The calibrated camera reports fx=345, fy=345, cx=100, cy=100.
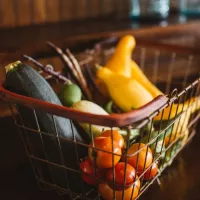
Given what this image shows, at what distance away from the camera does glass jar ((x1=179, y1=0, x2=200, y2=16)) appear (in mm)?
1428

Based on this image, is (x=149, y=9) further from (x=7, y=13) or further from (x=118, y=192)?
(x=118, y=192)

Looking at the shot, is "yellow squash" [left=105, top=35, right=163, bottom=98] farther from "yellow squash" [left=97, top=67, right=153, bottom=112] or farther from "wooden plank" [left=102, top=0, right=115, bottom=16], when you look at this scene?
"wooden plank" [left=102, top=0, right=115, bottom=16]

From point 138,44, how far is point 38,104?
499 mm

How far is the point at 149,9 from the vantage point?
1.35 metres

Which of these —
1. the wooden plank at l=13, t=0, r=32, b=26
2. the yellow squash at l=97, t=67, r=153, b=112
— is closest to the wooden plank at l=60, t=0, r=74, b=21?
the wooden plank at l=13, t=0, r=32, b=26

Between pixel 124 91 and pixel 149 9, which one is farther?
pixel 149 9

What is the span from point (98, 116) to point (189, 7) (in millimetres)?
1168

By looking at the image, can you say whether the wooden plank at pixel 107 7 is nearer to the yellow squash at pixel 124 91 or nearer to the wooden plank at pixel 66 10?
the wooden plank at pixel 66 10

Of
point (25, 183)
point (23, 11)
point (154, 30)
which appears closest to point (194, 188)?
point (25, 183)

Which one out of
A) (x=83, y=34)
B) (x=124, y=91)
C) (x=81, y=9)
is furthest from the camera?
(x=81, y=9)

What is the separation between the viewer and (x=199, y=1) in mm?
1451

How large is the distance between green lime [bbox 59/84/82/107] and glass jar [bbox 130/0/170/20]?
2.52 ft

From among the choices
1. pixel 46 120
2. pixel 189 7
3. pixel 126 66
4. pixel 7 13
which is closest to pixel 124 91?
pixel 126 66

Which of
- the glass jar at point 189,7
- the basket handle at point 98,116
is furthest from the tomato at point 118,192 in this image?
the glass jar at point 189,7
